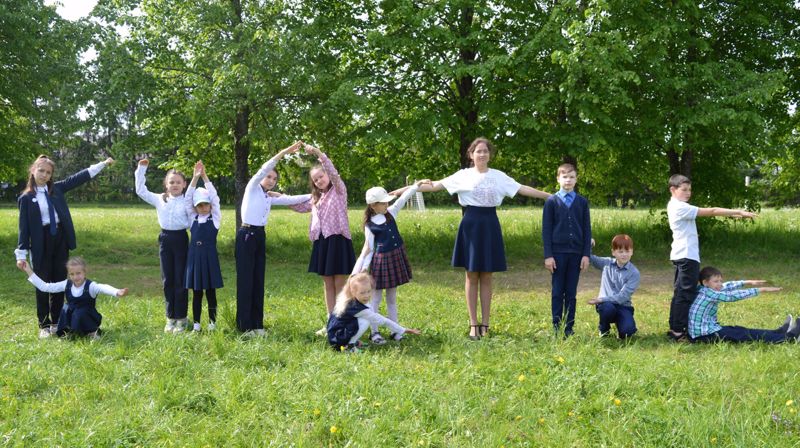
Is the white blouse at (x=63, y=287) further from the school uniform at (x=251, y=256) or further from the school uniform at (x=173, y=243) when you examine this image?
the school uniform at (x=251, y=256)

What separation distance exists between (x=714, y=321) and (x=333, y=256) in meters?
3.89

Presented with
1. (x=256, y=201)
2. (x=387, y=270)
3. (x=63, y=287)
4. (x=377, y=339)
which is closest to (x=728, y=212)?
(x=387, y=270)

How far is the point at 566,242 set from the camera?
21.5ft

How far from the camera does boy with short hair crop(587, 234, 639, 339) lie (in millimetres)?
6560

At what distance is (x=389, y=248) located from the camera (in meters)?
6.56

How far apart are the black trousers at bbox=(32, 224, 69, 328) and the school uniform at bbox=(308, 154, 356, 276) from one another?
9.18 ft

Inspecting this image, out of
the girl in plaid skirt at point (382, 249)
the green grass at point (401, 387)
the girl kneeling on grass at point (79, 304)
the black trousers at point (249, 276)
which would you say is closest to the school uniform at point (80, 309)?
the girl kneeling on grass at point (79, 304)

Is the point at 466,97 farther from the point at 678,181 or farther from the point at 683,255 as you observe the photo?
the point at 683,255

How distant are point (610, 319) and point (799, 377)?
1.92 meters

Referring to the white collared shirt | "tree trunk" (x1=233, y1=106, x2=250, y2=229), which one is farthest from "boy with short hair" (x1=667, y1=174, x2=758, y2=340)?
"tree trunk" (x1=233, y1=106, x2=250, y2=229)

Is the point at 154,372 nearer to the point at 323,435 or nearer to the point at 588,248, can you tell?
the point at 323,435

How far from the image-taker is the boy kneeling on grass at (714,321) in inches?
244

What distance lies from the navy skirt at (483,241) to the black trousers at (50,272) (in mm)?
4407

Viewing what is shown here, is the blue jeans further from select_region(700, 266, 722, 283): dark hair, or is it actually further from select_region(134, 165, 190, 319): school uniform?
select_region(134, 165, 190, 319): school uniform
